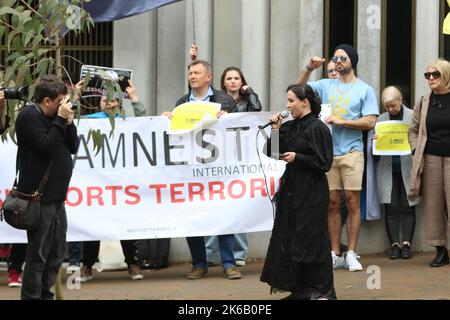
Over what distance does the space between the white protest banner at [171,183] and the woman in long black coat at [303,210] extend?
189 cm

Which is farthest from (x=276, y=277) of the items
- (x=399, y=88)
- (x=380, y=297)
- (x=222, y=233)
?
(x=399, y=88)

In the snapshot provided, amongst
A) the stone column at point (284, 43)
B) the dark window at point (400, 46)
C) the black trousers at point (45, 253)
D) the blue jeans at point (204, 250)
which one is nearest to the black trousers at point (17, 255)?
the blue jeans at point (204, 250)

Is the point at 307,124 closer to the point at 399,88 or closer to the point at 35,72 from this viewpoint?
the point at 35,72

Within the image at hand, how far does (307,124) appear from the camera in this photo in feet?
37.6

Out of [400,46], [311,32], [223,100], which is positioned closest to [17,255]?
[223,100]

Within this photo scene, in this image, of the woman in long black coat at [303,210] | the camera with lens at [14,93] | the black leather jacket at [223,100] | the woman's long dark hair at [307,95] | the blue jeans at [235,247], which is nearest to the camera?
the camera with lens at [14,93]

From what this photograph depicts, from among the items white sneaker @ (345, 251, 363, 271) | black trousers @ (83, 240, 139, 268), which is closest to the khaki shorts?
white sneaker @ (345, 251, 363, 271)

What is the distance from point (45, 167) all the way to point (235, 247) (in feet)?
13.9

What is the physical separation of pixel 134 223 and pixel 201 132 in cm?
122

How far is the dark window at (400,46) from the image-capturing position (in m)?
15.0

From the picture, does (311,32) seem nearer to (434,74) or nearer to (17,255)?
(434,74)

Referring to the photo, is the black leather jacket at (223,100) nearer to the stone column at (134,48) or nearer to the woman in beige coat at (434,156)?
the stone column at (134,48)

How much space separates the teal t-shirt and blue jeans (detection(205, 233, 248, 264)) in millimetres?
1623

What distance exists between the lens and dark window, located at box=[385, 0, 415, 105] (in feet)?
49.2
